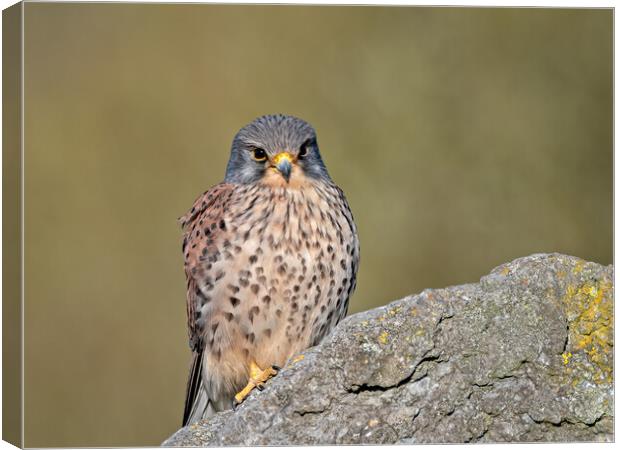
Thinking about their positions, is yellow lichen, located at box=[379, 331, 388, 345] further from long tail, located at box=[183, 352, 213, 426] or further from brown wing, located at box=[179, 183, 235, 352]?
long tail, located at box=[183, 352, 213, 426]

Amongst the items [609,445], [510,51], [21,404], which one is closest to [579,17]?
[510,51]

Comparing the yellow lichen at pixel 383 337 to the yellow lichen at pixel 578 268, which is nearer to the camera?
the yellow lichen at pixel 383 337

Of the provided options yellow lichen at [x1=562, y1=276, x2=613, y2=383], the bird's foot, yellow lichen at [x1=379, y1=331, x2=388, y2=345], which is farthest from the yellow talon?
yellow lichen at [x1=562, y1=276, x2=613, y2=383]

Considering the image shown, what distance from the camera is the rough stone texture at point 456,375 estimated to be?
5910 mm

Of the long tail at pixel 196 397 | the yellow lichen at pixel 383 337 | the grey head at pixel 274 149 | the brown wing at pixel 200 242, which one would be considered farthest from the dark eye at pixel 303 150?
the long tail at pixel 196 397

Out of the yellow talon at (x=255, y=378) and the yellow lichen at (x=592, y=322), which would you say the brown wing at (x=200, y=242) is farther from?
the yellow lichen at (x=592, y=322)

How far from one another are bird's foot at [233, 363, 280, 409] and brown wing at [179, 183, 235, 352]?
311mm

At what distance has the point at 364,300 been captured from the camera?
316 inches

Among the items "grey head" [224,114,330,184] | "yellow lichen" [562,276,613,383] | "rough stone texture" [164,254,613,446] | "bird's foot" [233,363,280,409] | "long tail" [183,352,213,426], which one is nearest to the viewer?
"rough stone texture" [164,254,613,446]

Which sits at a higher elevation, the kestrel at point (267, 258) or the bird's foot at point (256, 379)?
the kestrel at point (267, 258)

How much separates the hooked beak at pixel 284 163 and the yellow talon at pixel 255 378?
955 mm

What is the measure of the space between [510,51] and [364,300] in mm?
1880

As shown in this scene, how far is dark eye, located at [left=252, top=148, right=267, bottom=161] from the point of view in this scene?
6.33 metres

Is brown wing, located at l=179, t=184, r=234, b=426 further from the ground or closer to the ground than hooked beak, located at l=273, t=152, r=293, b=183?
closer to the ground
